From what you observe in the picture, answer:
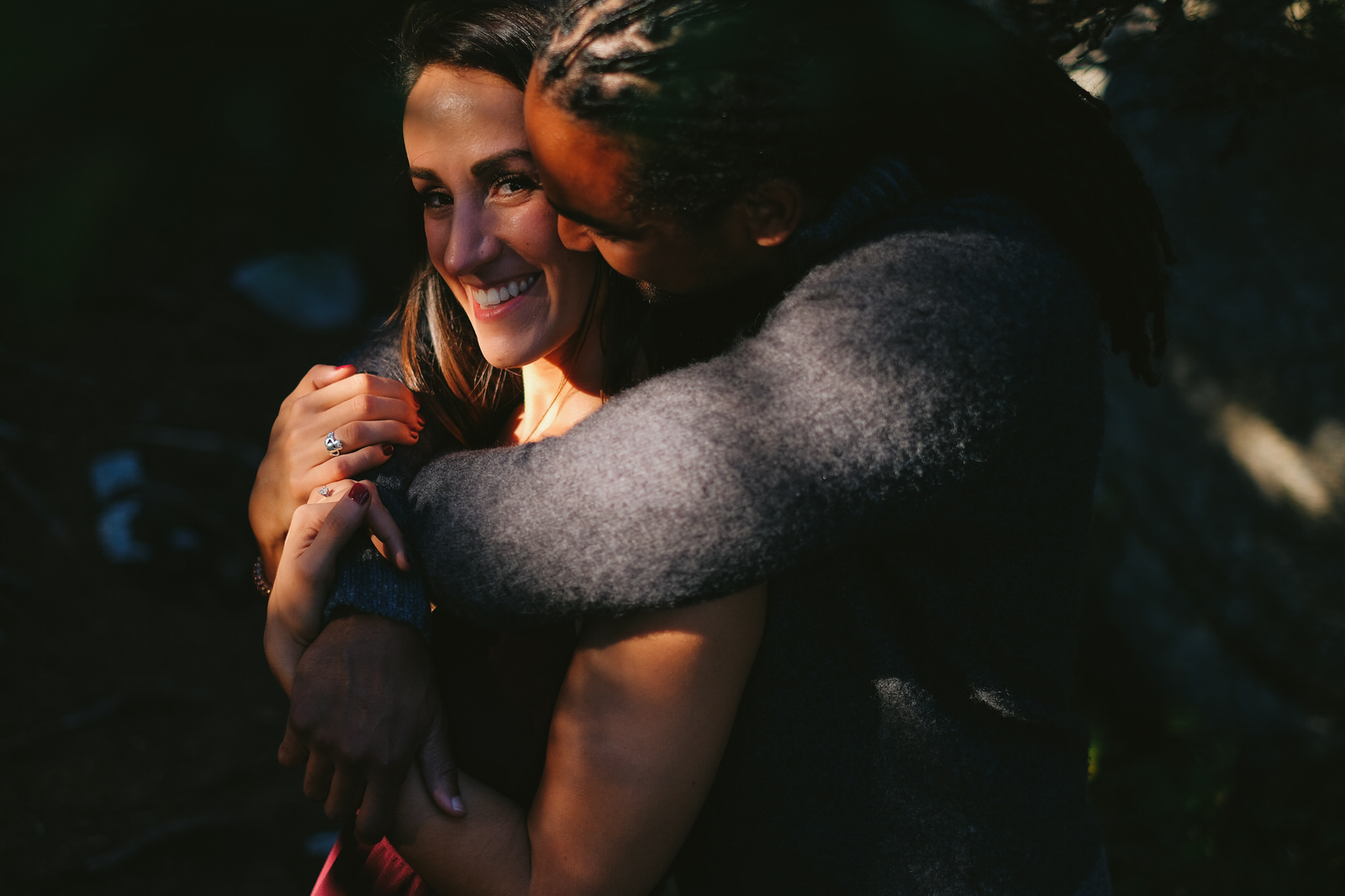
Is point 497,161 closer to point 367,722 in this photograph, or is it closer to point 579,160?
point 579,160

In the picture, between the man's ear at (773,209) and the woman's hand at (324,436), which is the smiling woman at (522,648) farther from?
the man's ear at (773,209)

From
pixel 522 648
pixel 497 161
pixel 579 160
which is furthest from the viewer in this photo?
pixel 497 161

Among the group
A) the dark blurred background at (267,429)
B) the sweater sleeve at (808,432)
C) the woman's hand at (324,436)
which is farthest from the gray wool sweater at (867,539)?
the dark blurred background at (267,429)

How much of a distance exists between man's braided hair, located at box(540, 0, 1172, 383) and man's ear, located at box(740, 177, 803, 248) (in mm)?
16

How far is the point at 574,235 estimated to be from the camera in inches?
50.1

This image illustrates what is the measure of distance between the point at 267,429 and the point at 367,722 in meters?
3.56

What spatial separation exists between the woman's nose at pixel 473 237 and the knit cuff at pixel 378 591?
513 mm

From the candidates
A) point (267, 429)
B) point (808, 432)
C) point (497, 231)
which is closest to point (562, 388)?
point (497, 231)

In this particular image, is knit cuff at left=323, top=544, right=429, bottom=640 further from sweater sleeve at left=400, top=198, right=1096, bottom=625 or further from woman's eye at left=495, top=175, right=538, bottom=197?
woman's eye at left=495, top=175, right=538, bottom=197

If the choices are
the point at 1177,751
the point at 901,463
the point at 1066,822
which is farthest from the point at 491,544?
the point at 1177,751

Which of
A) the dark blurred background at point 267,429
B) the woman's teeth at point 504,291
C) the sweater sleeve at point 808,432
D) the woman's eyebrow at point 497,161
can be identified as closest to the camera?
the dark blurred background at point 267,429

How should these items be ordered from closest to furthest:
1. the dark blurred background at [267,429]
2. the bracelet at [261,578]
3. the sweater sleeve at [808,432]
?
the dark blurred background at [267,429] < the sweater sleeve at [808,432] < the bracelet at [261,578]

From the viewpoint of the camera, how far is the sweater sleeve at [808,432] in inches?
36.5

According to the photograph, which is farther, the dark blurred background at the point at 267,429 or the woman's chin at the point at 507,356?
the woman's chin at the point at 507,356
